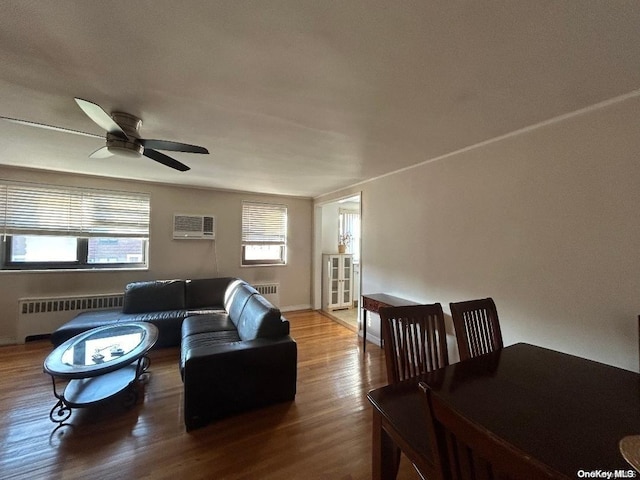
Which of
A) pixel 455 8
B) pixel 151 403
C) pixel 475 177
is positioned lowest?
pixel 151 403

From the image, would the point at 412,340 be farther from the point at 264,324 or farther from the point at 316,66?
the point at 316,66

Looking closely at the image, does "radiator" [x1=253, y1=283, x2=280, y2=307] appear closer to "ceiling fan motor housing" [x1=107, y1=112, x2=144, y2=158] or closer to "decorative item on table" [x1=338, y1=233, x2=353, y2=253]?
"decorative item on table" [x1=338, y1=233, x2=353, y2=253]

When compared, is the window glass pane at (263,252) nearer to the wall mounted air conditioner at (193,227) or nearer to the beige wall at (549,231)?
the wall mounted air conditioner at (193,227)

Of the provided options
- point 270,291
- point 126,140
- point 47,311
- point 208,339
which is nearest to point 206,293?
point 270,291

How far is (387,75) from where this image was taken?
1396mm

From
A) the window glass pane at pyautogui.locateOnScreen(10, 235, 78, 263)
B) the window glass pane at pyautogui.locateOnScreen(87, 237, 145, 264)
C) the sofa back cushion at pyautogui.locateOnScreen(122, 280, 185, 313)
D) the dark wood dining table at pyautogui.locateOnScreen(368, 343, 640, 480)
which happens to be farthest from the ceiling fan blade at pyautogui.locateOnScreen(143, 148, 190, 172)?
the window glass pane at pyautogui.locateOnScreen(10, 235, 78, 263)

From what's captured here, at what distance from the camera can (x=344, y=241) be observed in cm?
572

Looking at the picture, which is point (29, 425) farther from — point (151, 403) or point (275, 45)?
point (275, 45)

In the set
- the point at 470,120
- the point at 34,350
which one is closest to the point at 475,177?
the point at 470,120

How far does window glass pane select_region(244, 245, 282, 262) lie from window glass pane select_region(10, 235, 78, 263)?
247 cm

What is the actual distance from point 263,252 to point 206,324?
2231 mm

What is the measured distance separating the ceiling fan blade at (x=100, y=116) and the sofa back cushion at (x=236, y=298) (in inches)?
73.4

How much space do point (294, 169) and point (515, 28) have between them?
242 centimetres

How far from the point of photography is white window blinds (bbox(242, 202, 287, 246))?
4.80 metres
